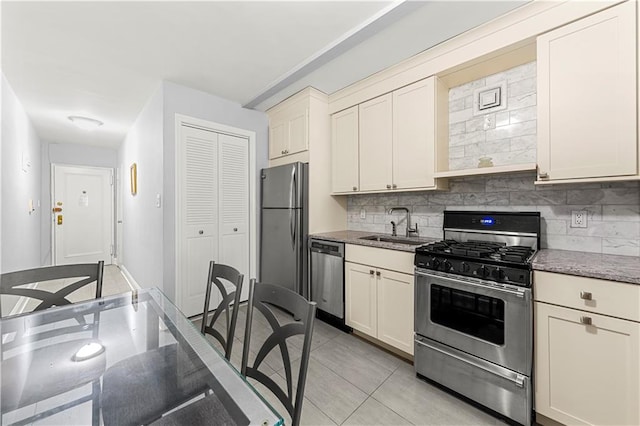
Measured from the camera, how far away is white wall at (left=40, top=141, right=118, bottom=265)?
4.76 meters

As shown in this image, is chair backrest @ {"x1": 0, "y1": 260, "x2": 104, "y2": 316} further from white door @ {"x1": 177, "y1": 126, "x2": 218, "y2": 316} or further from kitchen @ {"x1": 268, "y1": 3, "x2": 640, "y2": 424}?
kitchen @ {"x1": 268, "y1": 3, "x2": 640, "y2": 424}

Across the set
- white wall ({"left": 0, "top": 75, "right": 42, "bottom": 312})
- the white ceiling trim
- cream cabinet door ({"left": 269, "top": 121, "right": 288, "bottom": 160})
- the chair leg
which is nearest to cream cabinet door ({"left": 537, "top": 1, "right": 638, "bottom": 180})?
the white ceiling trim

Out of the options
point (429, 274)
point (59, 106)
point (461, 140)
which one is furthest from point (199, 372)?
point (59, 106)

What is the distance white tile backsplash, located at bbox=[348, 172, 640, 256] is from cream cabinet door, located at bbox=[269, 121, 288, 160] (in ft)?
5.52

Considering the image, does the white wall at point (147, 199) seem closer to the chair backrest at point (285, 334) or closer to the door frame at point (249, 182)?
the door frame at point (249, 182)

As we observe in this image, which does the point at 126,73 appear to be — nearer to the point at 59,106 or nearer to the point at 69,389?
the point at 59,106

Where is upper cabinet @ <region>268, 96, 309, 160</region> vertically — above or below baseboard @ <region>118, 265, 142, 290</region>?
above

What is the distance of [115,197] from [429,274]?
6.26 metres

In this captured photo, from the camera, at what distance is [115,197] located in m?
5.52

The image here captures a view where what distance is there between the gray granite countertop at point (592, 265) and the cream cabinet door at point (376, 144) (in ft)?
4.37

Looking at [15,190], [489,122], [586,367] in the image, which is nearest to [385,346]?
[586,367]

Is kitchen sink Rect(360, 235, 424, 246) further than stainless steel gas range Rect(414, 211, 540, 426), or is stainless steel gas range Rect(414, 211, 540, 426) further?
kitchen sink Rect(360, 235, 424, 246)

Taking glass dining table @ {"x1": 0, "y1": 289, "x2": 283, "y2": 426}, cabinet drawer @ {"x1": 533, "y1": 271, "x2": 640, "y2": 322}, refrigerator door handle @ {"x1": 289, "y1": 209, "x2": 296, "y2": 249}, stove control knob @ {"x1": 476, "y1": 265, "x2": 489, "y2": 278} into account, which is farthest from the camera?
refrigerator door handle @ {"x1": 289, "y1": 209, "x2": 296, "y2": 249}

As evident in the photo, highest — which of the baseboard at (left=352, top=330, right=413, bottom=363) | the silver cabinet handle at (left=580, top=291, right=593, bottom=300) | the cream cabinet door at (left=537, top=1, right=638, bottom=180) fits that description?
the cream cabinet door at (left=537, top=1, right=638, bottom=180)
